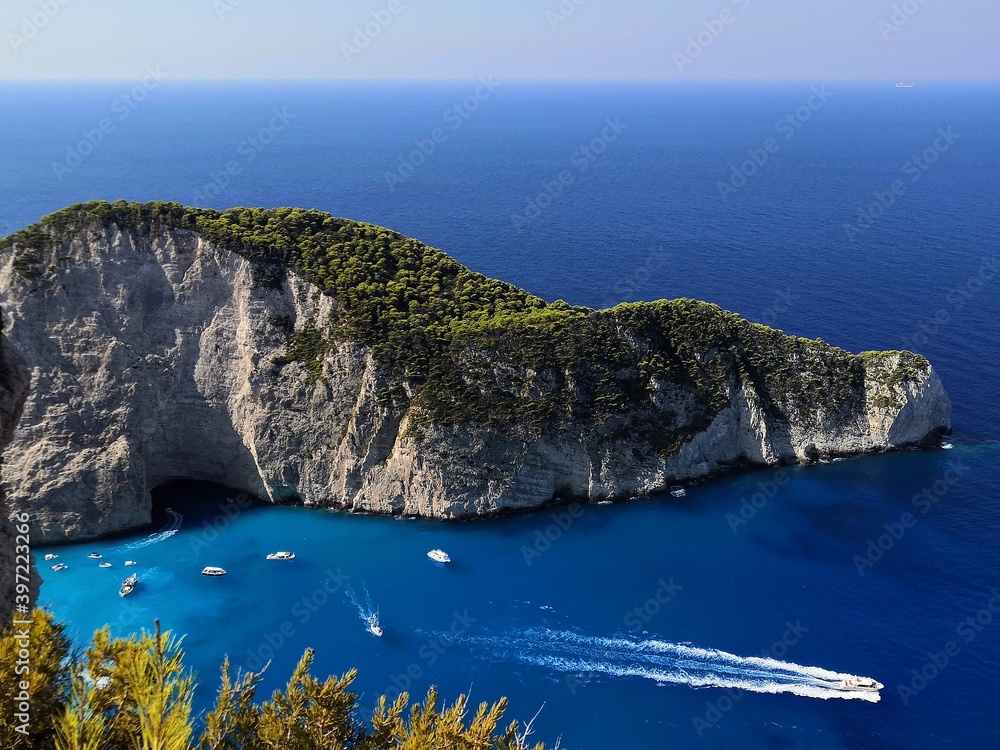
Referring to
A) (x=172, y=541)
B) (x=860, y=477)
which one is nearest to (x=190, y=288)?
(x=172, y=541)

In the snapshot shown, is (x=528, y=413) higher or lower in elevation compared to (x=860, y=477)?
higher

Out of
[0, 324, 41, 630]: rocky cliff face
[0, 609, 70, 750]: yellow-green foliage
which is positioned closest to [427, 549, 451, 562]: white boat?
[0, 324, 41, 630]: rocky cliff face

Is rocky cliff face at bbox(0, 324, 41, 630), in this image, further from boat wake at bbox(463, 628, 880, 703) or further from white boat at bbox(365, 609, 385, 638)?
boat wake at bbox(463, 628, 880, 703)

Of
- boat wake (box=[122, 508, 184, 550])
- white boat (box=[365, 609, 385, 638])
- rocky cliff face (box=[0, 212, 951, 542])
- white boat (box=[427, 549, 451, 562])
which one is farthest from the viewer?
rocky cliff face (box=[0, 212, 951, 542])

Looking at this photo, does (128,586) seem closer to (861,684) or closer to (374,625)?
(374,625)

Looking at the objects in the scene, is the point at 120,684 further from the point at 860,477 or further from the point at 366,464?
the point at 860,477

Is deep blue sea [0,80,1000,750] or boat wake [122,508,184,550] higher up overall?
boat wake [122,508,184,550]
